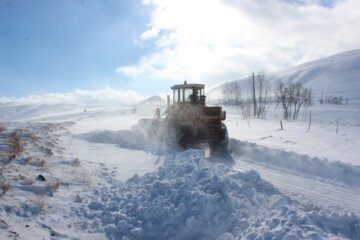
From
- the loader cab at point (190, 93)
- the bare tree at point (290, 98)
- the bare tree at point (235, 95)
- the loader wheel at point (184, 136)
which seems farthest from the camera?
the bare tree at point (235, 95)

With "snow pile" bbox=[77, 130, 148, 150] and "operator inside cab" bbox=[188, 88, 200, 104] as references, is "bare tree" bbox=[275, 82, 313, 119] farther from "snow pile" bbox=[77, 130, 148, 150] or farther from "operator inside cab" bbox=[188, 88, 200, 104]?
"operator inside cab" bbox=[188, 88, 200, 104]

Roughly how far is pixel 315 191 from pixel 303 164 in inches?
102

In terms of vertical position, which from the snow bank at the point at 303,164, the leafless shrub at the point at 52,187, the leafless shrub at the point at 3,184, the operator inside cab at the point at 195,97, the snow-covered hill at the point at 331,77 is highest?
the snow-covered hill at the point at 331,77

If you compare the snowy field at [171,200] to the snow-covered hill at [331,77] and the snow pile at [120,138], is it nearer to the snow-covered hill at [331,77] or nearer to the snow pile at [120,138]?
the snow pile at [120,138]

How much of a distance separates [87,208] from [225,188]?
107 inches

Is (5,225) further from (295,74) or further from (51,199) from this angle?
(295,74)

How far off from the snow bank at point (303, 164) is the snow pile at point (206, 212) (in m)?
2.84

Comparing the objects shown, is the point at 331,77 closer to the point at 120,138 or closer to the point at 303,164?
the point at 120,138

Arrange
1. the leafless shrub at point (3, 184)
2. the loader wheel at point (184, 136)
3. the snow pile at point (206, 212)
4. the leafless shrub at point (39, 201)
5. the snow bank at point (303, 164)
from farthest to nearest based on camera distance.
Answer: the loader wheel at point (184, 136), the snow bank at point (303, 164), the leafless shrub at point (3, 184), the leafless shrub at point (39, 201), the snow pile at point (206, 212)

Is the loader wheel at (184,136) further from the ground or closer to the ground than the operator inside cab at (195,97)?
closer to the ground

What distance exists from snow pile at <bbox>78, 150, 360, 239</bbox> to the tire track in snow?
0.63 meters

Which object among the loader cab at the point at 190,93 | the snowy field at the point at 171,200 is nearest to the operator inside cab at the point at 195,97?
the loader cab at the point at 190,93

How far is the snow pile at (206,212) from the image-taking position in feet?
18.6

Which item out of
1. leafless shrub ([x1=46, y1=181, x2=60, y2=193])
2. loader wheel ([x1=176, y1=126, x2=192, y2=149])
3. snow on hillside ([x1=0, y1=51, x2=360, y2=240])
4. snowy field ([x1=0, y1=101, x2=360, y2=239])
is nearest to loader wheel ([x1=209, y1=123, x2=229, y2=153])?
loader wheel ([x1=176, y1=126, x2=192, y2=149])
